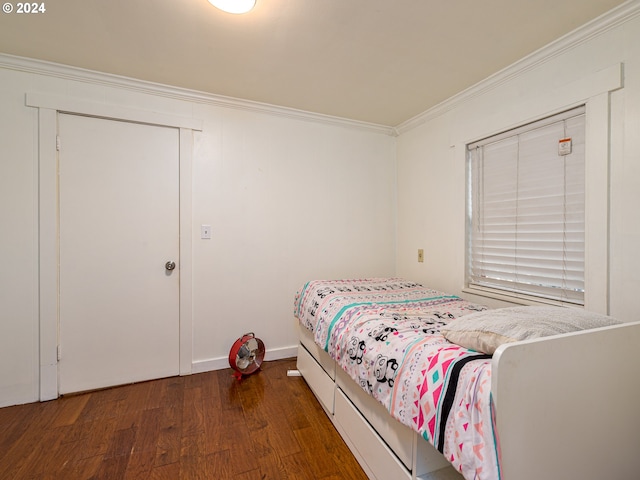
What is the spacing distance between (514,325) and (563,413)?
27 centimetres

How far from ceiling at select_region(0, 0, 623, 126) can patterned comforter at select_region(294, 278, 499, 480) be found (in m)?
1.54

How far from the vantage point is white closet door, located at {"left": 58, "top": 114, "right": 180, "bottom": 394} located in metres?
2.05

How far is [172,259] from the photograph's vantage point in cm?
231

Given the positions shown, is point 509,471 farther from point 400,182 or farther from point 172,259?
point 400,182

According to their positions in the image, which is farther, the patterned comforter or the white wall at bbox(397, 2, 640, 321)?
the white wall at bbox(397, 2, 640, 321)

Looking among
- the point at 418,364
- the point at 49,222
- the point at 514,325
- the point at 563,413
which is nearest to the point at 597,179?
the point at 514,325

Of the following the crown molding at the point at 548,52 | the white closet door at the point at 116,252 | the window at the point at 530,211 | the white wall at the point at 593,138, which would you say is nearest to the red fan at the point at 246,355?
the white closet door at the point at 116,252

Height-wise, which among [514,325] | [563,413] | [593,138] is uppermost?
[593,138]

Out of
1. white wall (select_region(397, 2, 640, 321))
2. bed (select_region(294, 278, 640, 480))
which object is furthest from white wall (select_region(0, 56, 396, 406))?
bed (select_region(294, 278, 640, 480))

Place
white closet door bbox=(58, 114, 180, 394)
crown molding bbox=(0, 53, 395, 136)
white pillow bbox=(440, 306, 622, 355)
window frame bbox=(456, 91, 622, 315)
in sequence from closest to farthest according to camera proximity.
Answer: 1. white pillow bbox=(440, 306, 622, 355)
2. window frame bbox=(456, 91, 622, 315)
3. crown molding bbox=(0, 53, 395, 136)
4. white closet door bbox=(58, 114, 180, 394)

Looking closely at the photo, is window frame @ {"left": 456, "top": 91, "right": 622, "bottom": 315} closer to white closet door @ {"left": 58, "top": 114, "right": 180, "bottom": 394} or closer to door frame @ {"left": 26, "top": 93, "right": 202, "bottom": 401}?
white closet door @ {"left": 58, "top": 114, "right": 180, "bottom": 394}

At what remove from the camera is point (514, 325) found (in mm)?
1012

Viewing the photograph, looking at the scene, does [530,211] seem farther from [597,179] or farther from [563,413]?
[563,413]

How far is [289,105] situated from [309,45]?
0.84 meters
